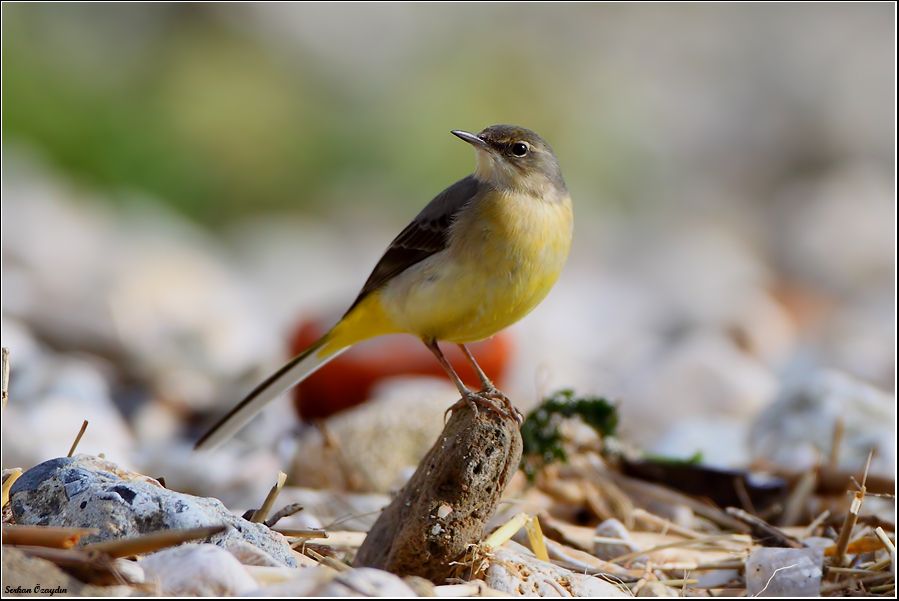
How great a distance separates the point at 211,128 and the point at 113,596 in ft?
45.6

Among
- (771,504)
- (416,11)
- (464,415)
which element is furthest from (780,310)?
(416,11)

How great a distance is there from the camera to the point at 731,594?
4973 mm

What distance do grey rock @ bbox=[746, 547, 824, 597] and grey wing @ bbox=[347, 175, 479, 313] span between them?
1.95m

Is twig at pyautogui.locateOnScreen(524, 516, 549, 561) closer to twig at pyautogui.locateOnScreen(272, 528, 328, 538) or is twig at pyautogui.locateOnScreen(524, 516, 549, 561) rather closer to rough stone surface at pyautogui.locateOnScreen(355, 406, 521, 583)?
rough stone surface at pyautogui.locateOnScreen(355, 406, 521, 583)

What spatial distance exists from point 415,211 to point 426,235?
1205 cm

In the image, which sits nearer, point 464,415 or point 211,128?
point 464,415

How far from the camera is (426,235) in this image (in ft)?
18.9

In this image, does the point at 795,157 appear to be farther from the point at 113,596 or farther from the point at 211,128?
the point at 113,596

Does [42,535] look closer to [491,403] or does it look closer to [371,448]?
[491,403]

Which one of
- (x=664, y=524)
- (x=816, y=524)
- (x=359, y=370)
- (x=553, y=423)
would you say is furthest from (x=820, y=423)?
(x=359, y=370)

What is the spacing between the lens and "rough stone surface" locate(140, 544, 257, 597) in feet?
11.6

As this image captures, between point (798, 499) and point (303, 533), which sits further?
point (798, 499)

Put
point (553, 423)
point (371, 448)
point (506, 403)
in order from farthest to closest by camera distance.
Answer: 1. point (371, 448)
2. point (553, 423)
3. point (506, 403)

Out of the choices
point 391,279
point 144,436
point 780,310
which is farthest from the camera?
→ point 780,310
